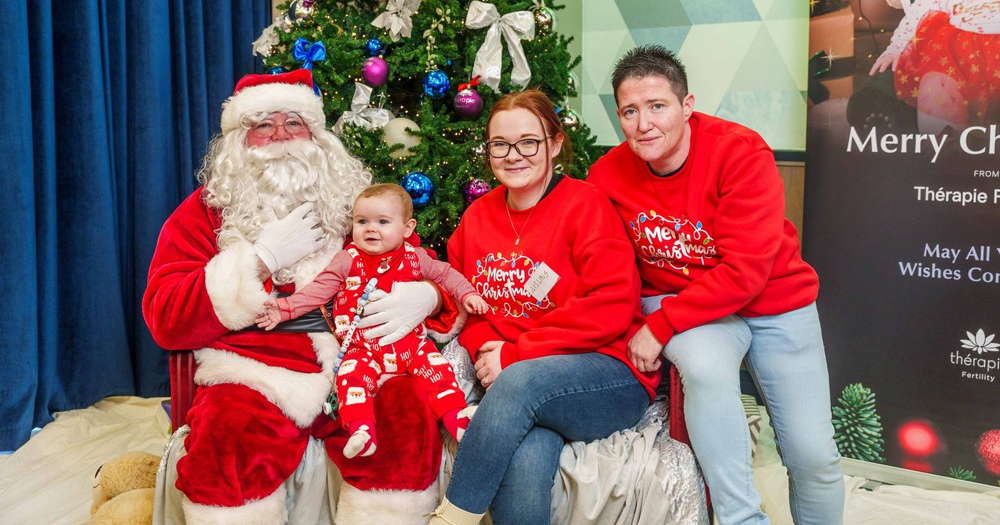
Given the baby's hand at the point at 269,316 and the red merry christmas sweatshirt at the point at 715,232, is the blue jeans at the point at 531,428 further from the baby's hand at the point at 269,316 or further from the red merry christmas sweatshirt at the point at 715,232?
the baby's hand at the point at 269,316

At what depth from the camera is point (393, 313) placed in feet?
7.23

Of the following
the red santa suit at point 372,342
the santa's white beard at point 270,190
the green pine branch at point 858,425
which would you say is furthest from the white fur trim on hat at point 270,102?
the green pine branch at point 858,425

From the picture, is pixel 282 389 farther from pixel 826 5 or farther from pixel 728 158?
pixel 826 5

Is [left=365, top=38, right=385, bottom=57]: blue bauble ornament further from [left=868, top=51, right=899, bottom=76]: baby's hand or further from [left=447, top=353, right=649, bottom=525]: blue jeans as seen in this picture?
[left=868, top=51, right=899, bottom=76]: baby's hand

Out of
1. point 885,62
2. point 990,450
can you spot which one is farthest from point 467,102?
point 990,450

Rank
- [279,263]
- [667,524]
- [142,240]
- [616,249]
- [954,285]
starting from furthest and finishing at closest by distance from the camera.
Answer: [142,240] < [954,285] < [279,263] < [616,249] < [667,524]

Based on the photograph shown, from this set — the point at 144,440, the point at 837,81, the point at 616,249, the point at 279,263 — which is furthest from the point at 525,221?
the point at 144,440

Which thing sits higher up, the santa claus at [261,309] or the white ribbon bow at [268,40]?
the white ribbon bow at [268,40]

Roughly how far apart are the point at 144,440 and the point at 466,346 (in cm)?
171

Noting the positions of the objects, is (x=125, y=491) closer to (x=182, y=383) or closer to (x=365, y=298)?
(x=182, y=383)

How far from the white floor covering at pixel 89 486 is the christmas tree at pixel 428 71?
1.56 meters

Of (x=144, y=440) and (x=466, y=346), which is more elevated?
(x=466, y=346)

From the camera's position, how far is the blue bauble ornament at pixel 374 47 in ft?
9.18

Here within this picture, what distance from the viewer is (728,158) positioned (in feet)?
6.91
